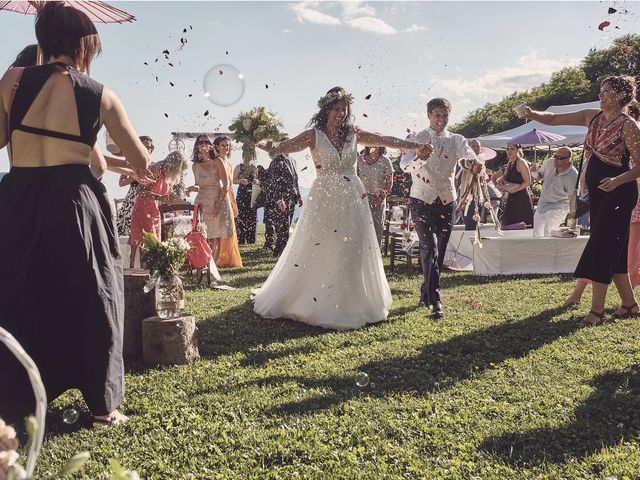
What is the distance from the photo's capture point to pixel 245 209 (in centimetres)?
1494

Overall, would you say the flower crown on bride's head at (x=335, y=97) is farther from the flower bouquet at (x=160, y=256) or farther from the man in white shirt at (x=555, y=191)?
the man in white shirt at (x=555, y=191)

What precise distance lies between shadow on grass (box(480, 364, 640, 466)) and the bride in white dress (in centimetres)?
265

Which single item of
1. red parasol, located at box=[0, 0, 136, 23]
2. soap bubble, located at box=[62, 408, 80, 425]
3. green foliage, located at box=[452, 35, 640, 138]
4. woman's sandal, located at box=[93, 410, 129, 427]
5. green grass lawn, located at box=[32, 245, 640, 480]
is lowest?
green grass lawn, located at box=[32, 245, 640, 480]

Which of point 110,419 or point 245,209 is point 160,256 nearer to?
point 110,419

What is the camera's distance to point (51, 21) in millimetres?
3121

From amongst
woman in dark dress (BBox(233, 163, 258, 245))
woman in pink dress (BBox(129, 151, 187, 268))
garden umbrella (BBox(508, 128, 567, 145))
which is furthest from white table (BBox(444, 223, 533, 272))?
garden umbrella (BBox(508, 128, 567, 145))

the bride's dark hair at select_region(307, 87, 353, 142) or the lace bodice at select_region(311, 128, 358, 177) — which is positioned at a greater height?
the bride's dark hair at select_region(307, 87, 353, 142)

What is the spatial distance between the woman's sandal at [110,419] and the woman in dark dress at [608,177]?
4490mm

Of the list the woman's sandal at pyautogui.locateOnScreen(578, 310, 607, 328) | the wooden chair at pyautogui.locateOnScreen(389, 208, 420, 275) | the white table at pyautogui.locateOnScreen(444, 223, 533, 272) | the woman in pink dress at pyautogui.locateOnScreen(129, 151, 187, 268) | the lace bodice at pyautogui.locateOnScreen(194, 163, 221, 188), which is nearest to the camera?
the woman's sandal at pyautogui.locateOnScreen(578, 310, 607, 328)

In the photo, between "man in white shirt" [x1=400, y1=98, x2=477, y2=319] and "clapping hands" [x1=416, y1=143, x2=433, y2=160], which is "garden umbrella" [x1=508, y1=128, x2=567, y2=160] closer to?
"man in white shirt" [x1=400, y1=98, x2=477, y2=319]

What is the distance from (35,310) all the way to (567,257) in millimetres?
9062

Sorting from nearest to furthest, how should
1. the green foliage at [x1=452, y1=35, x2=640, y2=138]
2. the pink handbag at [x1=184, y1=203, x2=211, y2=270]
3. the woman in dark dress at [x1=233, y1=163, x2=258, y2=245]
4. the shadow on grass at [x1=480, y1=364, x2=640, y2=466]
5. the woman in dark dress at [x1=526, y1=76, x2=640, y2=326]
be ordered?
1. the shadow on grass at [x1=480, y1=364, x2=640, y2=466]
2. the woman in dark dress at [x1=526, y1=76, x2=640, y2=326]
3. the pink handbag at [x1=184, y1=203, x2=211, y2=270]
4. the woman in dark dress at [x1=233, y1=163, x2=258, y2=245]
5. the green foliage at [x1=452, y1=35, x2=640, y2=138]

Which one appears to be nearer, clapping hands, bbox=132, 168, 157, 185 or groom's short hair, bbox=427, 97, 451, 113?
clapping hands, bbox=132, 168, 157, 185

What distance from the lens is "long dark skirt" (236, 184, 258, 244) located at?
14766 mm
